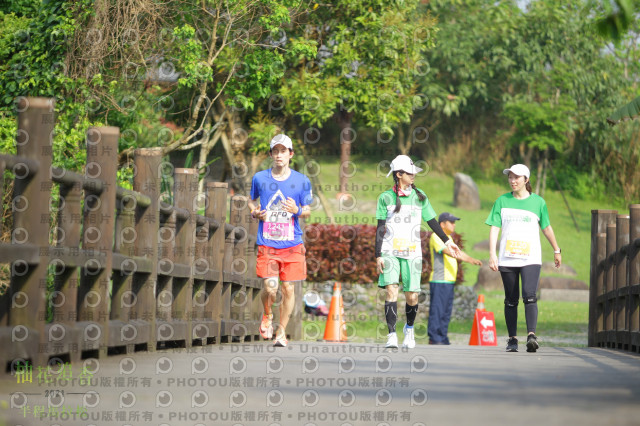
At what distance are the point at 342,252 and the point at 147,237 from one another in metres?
13.8

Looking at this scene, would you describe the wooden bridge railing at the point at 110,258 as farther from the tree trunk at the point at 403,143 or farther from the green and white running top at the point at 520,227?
the tree trunk at the point at 403,143

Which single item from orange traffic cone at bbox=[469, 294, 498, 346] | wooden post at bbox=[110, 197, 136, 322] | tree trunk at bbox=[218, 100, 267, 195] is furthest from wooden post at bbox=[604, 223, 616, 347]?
tree trunk at bbox=[218, 100, 267, 195]

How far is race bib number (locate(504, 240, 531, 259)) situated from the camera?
10500 mm

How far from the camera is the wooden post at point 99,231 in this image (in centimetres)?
681

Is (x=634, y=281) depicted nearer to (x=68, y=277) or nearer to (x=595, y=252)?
(x=595, y=252)

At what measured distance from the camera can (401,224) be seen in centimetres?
1048

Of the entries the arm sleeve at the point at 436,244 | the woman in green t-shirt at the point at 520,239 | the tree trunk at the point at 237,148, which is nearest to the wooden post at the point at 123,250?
the woman in green t-shirt at the point at 520,239

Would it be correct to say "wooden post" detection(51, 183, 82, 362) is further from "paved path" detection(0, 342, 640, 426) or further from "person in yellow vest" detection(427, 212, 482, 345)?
"person in yellow vest" detection(427, 212, 482, 345)

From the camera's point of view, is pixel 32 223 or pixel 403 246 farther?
pixel 403 246

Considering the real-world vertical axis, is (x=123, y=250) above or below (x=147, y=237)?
below

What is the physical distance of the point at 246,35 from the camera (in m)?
21.2

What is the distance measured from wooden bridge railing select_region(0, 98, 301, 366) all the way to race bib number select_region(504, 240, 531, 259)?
2.80 meters

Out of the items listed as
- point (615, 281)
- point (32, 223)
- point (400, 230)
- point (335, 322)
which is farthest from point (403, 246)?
point (335, 322)

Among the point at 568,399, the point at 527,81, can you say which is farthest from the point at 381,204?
the point at 527,81
